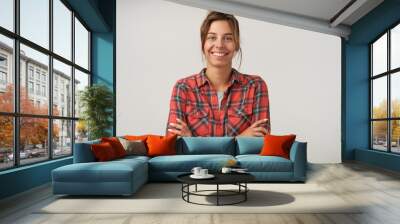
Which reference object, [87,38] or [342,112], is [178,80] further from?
[342,112]

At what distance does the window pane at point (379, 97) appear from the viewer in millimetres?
8555

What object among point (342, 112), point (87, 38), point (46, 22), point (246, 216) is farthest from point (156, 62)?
point (246, 216)

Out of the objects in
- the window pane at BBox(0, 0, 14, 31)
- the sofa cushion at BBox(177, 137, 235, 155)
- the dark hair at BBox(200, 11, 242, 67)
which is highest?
the dark hair at BBox(200, 11, 242, 67)

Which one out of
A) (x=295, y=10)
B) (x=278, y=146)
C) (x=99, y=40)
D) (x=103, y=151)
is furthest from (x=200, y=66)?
(x=103, y=151)

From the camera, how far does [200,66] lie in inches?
320

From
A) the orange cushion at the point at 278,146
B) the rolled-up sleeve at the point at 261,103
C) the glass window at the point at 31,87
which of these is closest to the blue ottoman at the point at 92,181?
the glass window at the point at 31,87

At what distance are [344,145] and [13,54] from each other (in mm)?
7305

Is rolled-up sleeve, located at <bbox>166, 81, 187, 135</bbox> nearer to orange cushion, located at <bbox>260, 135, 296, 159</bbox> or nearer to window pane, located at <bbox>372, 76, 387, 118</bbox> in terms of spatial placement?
orange cushion, located at <bbox>260, 135, 296, 159</bbox>

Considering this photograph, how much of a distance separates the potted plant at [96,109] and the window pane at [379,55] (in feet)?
19.5

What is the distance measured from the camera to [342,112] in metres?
9.04

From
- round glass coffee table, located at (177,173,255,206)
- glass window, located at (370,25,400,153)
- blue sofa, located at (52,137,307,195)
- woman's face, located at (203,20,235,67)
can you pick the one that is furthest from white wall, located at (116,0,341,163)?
round glass coffee table, located at (177,173,255,206)

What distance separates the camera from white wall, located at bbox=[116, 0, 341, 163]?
814cm

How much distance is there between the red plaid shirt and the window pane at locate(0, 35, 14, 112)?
351 cm

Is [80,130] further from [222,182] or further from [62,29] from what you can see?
[222,182]
